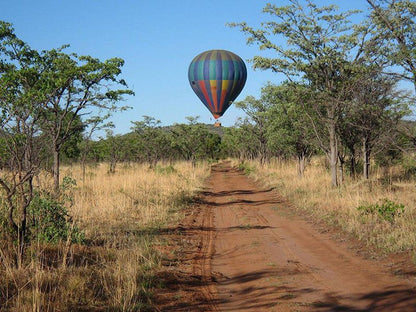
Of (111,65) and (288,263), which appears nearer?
(288,263)

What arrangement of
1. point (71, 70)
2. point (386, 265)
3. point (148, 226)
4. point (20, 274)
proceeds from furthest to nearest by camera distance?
point (71, 70) → point (148, 226) → point (386, 265) → point (20, 274)

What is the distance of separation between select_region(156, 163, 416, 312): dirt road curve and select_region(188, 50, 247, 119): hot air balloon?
32.4 meters

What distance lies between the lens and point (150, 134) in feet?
145

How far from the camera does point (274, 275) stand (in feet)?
22.1

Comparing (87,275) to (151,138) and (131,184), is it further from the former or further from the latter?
(151,138)

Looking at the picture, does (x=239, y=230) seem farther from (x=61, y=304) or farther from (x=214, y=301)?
(x=61, y=304)

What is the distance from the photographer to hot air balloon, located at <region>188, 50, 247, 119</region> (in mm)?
42438

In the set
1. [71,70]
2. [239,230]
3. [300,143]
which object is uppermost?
[71,70]

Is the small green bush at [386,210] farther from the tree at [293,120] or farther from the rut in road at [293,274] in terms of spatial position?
the tree at [293,120]

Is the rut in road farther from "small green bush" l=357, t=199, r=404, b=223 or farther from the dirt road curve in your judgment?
"small green bush" l=357, t=199, r=404, b=223

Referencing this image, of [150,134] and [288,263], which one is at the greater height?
[150,134]

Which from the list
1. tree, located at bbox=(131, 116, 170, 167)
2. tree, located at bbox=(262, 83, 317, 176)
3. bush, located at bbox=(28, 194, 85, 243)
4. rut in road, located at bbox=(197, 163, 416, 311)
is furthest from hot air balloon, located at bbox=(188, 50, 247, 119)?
bush, located at bbox=(28, 194, 85, 243)

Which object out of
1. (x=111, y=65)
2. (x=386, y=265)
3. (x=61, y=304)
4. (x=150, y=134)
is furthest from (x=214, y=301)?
(x=150, y=134)

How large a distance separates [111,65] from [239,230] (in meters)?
7.74
